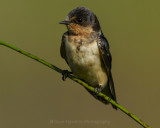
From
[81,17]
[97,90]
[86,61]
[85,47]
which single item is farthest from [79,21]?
[97,90]

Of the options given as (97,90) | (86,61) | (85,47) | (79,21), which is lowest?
(97,90)

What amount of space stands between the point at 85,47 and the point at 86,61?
0.49ft

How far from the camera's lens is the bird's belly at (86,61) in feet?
14.2

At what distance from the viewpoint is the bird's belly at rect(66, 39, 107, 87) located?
432cm

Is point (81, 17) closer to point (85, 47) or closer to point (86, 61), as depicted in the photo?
point (85, 47)

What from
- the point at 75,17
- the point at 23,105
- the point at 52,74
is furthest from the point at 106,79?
the point at 52,74

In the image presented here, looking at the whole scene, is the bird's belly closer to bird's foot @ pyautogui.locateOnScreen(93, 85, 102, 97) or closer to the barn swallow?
the barn swallow

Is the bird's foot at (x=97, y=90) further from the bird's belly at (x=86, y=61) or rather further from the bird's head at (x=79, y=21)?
the bird's head at (x=79, y=21)

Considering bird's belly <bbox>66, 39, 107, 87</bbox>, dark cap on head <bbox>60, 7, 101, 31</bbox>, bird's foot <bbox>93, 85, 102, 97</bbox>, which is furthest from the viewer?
bird's foot <bbox>93, 85, 102, 97</bbox>

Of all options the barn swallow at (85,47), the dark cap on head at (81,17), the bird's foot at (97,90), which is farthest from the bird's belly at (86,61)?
the dark cap on head at (81,17)

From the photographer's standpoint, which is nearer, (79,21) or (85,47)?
(85,47)

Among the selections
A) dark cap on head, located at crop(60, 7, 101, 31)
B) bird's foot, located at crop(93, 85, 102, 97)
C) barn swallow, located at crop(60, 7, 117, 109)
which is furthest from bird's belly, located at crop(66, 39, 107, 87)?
dark cap on head, located at crop(60, 7, 101, 31)

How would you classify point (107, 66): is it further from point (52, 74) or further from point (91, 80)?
point (52, 74)

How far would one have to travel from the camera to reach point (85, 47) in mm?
4312
